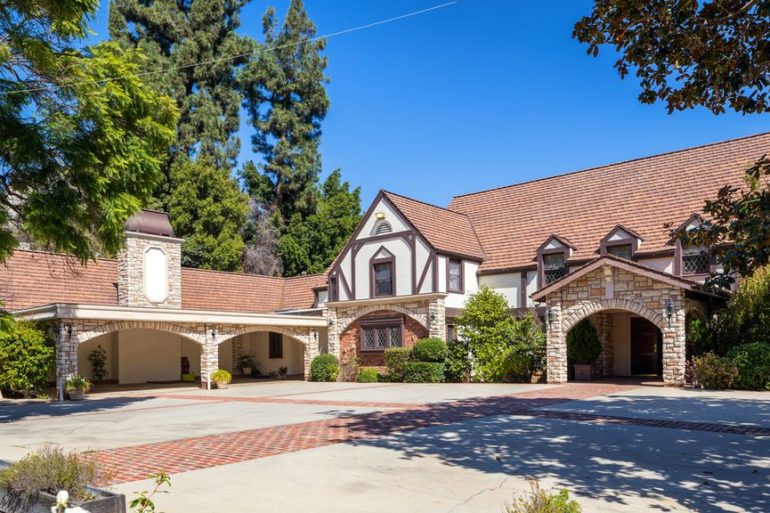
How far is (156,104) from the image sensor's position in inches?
617

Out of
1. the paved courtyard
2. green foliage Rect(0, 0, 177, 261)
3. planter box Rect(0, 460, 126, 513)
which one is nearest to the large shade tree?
the paved courtyard

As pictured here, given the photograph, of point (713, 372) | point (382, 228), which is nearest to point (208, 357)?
point (382, 228)

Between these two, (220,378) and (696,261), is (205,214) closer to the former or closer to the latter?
(220,378)

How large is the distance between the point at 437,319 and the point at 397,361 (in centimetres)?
222

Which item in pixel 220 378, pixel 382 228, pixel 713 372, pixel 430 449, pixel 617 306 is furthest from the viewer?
pixel 382 228

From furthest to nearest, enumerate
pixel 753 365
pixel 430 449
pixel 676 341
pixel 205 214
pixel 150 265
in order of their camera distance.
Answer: pixel 205 214 → pixel 150 265 → pixel 676 341 → pixel 753 365 → pixel 430 449

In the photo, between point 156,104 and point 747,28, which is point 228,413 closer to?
point 156,104

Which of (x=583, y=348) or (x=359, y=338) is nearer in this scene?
(x=583, y=348)

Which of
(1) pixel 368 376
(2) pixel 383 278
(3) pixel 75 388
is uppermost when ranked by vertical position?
(2) pixel 383 278

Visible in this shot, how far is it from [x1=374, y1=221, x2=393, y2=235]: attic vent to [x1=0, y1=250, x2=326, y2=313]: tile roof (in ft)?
18.5

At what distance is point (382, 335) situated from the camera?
27.2 m

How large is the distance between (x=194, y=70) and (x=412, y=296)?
26.0 meters

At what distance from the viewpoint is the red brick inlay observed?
849 cm

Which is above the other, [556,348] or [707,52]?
[707,52]
